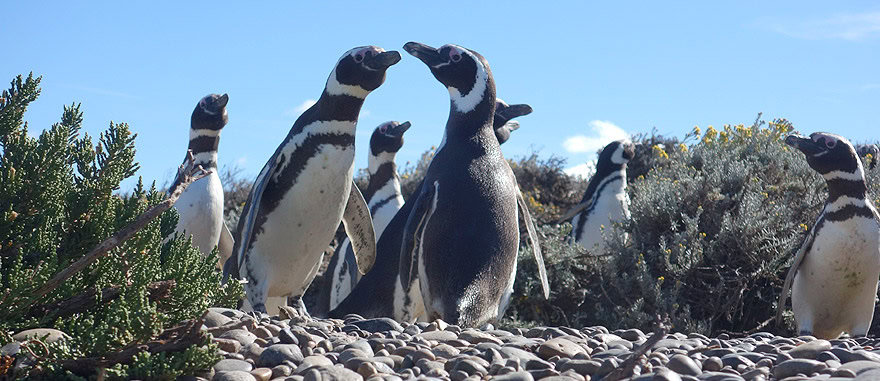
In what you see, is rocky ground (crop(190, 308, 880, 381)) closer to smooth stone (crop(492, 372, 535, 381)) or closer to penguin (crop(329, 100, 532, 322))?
smooth stone (crop(492, 372, 535, 381))

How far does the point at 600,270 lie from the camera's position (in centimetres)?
723

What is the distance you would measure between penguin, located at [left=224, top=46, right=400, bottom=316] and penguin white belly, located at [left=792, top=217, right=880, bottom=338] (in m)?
3.08

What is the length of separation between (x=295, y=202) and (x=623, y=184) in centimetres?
594

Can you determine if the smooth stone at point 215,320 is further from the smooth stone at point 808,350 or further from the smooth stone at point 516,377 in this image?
the smooth stone at point 808,350

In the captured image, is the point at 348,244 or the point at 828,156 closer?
the point at 828,156

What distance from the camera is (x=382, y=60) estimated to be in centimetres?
573

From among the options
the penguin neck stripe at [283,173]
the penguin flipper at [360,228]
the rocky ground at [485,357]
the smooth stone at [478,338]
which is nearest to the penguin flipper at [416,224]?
the penguin neck stripe at [283,173]

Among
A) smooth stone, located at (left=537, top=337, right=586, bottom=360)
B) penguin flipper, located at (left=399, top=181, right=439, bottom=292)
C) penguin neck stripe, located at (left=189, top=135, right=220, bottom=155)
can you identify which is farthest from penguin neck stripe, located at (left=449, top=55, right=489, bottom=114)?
smooth stone, located at (left=537, top=337, right=586, bottom=360)

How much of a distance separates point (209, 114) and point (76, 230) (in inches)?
167

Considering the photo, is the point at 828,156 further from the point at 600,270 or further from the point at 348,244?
the point at 348,244

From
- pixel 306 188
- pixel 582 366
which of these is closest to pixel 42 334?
pixel 582 366

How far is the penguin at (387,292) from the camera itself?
5.68 metres

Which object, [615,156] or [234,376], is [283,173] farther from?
[615,156]

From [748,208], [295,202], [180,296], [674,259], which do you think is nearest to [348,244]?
[295,202]
